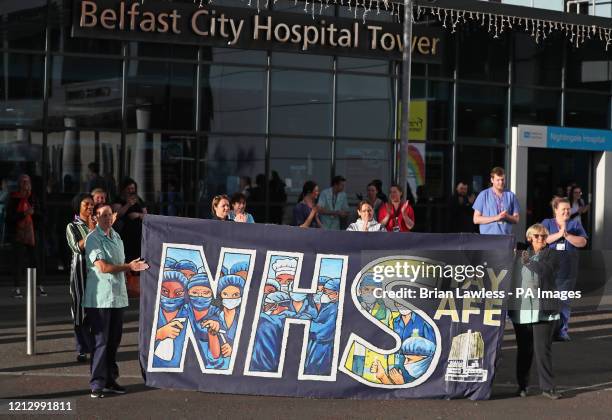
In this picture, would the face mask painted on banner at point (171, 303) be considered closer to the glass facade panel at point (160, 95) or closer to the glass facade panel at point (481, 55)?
the glass facade panel at point (160, 95)

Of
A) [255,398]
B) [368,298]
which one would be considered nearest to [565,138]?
[368,298]

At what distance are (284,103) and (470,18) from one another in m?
4.28

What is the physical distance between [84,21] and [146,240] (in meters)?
10.2

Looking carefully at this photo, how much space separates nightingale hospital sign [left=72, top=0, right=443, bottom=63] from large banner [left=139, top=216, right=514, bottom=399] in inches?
409

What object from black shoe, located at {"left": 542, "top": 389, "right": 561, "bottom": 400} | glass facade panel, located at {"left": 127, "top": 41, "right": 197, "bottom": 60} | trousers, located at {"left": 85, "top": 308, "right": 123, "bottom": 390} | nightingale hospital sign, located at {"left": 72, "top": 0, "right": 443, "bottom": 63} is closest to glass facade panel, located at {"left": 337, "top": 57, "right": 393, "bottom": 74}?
nightingale hospital sign, located at {"left": 72, "top": 0, "right": 443, "bottom": 63}

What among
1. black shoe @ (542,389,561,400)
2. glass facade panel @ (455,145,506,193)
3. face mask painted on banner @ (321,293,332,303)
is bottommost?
black shoe @ (542,389,561,400)

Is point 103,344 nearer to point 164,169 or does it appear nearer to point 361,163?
point 164,169

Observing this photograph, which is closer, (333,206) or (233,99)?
(333,206)

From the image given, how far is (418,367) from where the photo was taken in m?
9.55

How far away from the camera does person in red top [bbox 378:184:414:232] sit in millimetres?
15647

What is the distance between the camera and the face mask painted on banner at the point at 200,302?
962cm

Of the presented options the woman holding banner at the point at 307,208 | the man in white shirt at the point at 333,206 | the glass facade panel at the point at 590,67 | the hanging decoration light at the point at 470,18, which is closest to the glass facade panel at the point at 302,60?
the hanging decoration light at the point at 470,18

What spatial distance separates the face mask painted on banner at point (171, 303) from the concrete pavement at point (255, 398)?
2.41ft

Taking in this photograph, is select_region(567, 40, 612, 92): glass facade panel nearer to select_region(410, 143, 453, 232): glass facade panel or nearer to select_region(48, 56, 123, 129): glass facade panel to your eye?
select_region(410, 143, 453, 232): glass facade panel
